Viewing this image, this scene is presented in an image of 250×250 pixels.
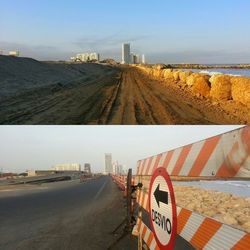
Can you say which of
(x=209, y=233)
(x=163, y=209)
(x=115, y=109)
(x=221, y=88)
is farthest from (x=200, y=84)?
(x=209, y=233)

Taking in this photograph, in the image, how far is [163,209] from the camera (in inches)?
164

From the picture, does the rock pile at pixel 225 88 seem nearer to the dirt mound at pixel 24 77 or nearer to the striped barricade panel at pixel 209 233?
the dirt mound at pixel 24 77

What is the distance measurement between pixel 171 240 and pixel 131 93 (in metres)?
29.4

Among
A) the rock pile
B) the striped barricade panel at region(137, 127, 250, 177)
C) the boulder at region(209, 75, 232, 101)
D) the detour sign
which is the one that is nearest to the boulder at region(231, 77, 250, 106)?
the rock pile

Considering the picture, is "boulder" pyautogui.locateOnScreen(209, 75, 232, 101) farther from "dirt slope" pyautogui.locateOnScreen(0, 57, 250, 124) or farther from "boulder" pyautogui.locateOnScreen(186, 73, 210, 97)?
"dirt slope" pyautogui.locateOnScreen(0, 57, 250, 124)

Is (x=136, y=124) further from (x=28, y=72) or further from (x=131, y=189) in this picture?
(x=28, y=72)

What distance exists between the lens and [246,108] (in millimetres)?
24594

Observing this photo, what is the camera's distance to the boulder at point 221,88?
27.9 m

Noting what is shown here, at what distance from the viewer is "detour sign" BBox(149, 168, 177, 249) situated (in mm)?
3755

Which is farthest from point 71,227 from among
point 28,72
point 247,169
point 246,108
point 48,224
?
point 28,72

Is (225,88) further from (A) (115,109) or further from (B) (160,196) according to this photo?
(B) (160,196)

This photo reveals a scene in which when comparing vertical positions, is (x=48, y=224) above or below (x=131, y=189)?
below

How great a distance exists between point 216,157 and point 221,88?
26.0 metres

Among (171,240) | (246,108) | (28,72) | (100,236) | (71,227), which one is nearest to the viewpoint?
(171,240)
